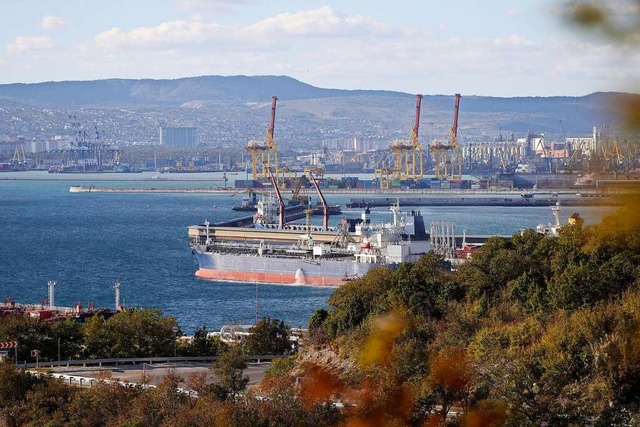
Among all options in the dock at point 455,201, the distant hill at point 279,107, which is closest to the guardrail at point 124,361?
the dock at point 455,201

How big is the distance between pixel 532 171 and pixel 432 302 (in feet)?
169

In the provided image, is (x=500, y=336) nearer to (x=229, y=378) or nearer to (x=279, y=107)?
(x=229, y=378)

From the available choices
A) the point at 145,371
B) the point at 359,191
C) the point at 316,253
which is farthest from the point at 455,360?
the point at 359,191

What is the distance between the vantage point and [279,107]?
121250 millimetres

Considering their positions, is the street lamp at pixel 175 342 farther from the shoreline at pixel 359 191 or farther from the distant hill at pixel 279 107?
the distant hill at pixel 279 107

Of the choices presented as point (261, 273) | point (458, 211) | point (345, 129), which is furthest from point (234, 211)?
point (345, 129)

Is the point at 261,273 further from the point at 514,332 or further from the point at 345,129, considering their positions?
the point at 345,129

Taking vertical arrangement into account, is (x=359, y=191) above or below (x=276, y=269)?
below

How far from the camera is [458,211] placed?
38625 mm

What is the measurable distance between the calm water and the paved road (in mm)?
2864

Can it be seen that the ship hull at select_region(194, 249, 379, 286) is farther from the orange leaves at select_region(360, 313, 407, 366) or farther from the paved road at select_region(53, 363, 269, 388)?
the orange leaves at select_region(360, 313, 407, 366)

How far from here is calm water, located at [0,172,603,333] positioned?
17234mm

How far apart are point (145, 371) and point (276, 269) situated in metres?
12.3

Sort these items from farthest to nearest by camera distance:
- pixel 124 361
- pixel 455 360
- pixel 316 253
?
pixel 316 253 → pixel 124 361 → pixel 455 360
